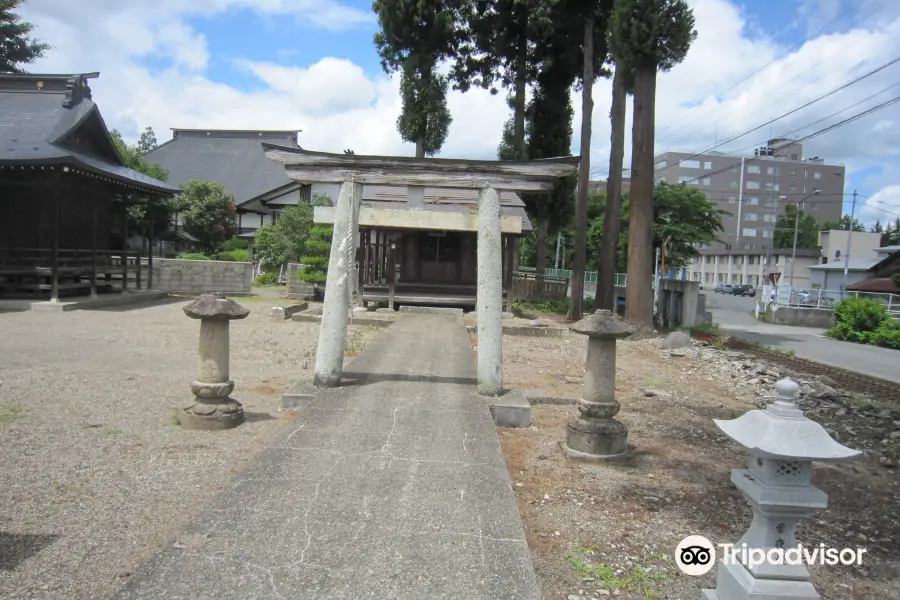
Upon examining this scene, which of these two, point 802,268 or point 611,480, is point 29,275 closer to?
point 611,480

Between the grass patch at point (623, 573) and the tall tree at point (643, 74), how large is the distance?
40.3 feet

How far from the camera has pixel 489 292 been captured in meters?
6.84

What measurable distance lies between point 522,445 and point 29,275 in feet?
50.3

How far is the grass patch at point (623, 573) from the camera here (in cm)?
A: 346

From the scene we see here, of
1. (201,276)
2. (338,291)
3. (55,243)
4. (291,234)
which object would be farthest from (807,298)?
(55,243)

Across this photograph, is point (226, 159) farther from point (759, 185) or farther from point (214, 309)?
point (759, 185)

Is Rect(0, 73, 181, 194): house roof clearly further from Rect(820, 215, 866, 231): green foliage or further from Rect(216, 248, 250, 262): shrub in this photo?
Rect(820, 215, 866, 231): green foliage

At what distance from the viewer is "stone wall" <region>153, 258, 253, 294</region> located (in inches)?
867

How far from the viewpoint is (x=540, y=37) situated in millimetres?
22562

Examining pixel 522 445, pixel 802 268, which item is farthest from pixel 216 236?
→ pixel 802 268

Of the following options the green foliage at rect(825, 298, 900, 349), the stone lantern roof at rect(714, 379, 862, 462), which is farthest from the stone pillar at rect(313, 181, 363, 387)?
the green foliage at rect(825, 298, 900, 349)

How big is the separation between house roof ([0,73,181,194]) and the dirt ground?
13.9 m

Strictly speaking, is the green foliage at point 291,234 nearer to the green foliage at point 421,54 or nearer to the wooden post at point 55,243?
the green foliage at point 421,54

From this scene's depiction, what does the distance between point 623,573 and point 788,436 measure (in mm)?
1548
